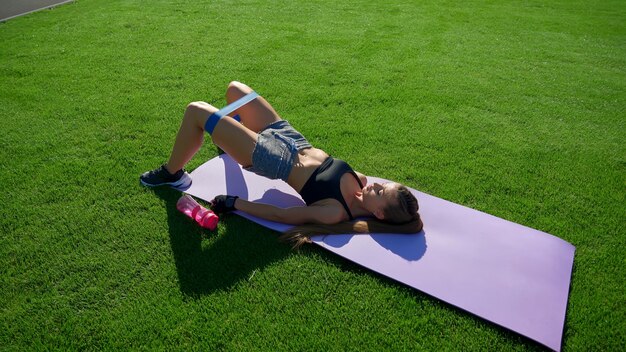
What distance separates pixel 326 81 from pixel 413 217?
2902 mm

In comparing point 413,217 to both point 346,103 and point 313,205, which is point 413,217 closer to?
point 313,205

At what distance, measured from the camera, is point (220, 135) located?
10.4 ft

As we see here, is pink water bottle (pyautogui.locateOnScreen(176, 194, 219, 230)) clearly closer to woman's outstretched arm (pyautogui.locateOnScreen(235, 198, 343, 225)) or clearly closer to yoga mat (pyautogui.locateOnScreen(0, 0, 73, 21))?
woman's outstretched arm (pyautogui.locateOnScreen(235, 198, 343, 225))

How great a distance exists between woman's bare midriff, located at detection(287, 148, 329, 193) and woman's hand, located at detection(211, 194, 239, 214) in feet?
1.54

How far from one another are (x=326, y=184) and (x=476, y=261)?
1.20 m

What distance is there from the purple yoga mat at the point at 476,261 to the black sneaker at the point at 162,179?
0.11m

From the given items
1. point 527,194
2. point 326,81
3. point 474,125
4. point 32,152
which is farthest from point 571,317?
point 32,152

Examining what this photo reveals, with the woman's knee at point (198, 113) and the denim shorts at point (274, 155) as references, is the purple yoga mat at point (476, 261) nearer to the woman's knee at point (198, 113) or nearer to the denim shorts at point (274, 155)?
the denim shorts at point (274, 155)

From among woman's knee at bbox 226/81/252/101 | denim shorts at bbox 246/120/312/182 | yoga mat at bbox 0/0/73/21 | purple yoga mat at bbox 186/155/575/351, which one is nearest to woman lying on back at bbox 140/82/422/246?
A: denim shorts at bbox 246/120/312/182

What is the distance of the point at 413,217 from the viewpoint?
9.78ft

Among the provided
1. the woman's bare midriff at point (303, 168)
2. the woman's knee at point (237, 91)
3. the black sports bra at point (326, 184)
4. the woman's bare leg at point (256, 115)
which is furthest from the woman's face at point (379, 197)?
the woman's knee at point (237, 91)

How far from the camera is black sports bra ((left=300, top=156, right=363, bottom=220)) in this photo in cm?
303

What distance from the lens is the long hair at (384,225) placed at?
9.49ft

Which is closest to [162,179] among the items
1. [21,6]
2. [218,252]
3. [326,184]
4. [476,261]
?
[218,252]
